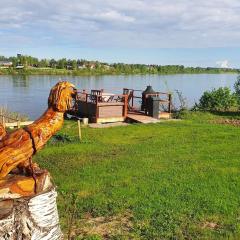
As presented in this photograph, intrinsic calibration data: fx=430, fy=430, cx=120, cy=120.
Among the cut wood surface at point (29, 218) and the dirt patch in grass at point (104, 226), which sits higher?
the cut wood surface at point (29, 218)

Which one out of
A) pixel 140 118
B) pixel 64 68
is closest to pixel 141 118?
pixel 140 118

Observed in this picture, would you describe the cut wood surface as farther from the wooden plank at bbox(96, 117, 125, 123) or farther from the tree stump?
the wooden plank at bbox(96, 117, 125, 123)

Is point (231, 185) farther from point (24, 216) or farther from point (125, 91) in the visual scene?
point (125, 91)

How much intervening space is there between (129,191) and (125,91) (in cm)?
1530

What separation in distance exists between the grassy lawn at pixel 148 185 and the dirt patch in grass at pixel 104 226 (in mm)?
15

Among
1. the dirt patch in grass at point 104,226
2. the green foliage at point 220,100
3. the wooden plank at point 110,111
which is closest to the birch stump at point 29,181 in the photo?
the dirt patch in grass at point 104,226

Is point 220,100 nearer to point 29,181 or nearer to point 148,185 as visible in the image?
point 148,185

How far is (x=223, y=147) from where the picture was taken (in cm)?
1366

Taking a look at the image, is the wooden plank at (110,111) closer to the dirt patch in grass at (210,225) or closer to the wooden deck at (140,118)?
the wooden deck at (140,118)

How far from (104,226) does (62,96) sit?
13.9 feet

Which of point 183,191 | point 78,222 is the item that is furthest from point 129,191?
point 78,222

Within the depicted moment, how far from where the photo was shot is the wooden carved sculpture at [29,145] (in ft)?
→ 10.0

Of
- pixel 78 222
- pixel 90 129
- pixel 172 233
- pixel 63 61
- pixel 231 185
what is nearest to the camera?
pixel 172 233

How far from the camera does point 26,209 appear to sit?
3125mm
